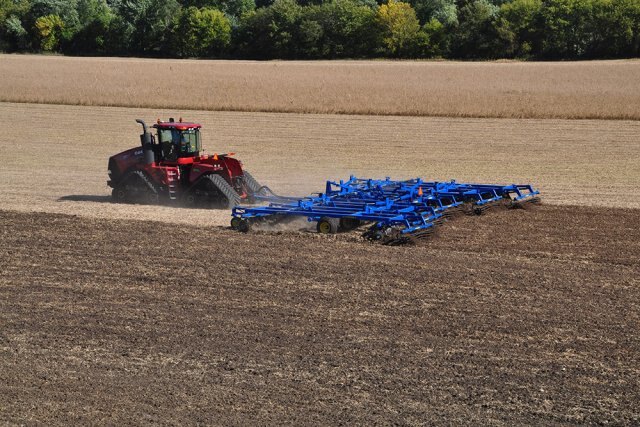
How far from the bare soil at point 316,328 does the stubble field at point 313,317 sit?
0.03 meters

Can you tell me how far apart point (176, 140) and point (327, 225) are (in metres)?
3.97

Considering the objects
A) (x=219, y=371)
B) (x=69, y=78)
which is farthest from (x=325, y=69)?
(x=219, y=371)

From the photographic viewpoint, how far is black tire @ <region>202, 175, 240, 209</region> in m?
A: 17.1

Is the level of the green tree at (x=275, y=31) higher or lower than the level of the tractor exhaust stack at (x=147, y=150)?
higher

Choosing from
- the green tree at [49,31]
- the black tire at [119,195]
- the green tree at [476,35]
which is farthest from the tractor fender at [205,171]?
the green tree at [49,31]

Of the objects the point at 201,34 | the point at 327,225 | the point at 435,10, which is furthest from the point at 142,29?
the point at 327,225

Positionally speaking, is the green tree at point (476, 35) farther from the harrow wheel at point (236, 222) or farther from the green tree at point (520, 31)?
the harrow wheel at point (236, 222)

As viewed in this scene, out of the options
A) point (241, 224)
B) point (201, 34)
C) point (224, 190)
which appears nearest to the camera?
point (241, 224)

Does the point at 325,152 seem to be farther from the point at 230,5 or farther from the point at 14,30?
the point at 230,5

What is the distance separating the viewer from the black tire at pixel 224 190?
56.1 ft

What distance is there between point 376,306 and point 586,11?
6126cm

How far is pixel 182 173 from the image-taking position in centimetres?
1775

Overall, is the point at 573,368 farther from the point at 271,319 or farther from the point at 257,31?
the point at 257,31

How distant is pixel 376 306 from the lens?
10938 mm
